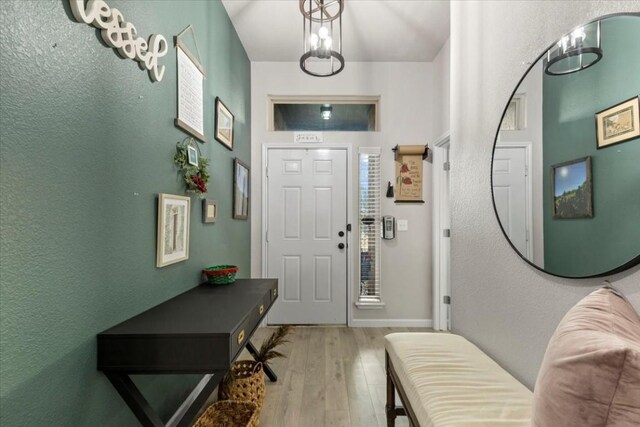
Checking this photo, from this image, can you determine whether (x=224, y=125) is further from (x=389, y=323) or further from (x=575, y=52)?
(x=389, y=323)

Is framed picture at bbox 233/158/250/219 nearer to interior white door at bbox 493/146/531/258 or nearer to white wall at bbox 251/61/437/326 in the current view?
white wall at bbox 251/61/437/326

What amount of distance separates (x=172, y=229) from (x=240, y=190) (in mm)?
1331

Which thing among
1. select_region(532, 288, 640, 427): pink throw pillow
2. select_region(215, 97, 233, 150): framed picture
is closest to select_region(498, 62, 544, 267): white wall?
select_region(532, 288, 640, 427): pink throw pillow

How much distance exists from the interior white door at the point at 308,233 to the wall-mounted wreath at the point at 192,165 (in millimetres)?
1485

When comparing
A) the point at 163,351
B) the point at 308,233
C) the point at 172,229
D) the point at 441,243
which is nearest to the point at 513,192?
the point at 163,351

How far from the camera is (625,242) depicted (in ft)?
2.74

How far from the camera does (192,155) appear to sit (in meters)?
1.82

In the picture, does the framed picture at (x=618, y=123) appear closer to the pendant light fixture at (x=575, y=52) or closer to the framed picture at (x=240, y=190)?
the pendant light fixture at (x=575, y=52)

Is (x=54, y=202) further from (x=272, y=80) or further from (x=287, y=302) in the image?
(x=272, y=80)

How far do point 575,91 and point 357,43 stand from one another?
2.47 meters

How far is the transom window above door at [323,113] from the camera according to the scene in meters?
3.45

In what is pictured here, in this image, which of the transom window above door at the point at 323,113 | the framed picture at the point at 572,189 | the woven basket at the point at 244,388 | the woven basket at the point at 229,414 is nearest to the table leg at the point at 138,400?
the woven basket at the point at 229,414

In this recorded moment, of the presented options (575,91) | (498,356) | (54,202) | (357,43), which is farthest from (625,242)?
(357,43)

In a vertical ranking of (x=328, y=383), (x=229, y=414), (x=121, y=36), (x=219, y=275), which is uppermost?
(x=121, y=36)
